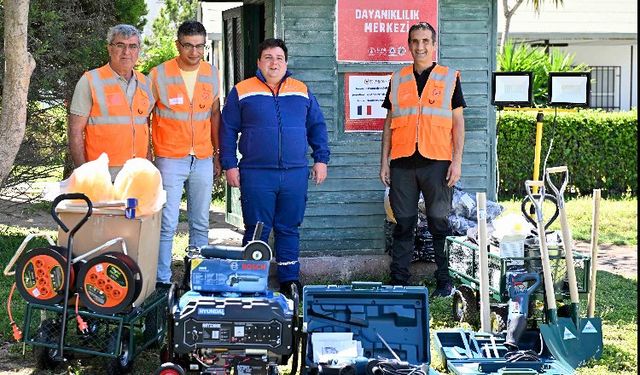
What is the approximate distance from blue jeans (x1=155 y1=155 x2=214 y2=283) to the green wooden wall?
157cm

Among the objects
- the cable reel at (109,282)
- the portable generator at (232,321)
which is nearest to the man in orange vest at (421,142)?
the portable generator at (232,321)

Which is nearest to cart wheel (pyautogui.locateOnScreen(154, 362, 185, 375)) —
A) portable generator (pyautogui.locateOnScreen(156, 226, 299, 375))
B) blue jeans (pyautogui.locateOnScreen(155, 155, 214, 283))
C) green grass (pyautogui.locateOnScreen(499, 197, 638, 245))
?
portable generator (pyautogui.locateOnScreen(156, 226, 299, 375))

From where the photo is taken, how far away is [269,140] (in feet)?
24.6

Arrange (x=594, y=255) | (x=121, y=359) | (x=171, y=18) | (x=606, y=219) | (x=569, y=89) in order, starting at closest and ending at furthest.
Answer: (x=121, y=359) < (x=594, y=255) < (x=569, y=89) < (x=606, y=219) < (x=171, y=18)

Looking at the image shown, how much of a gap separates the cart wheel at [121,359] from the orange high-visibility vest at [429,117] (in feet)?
9.24

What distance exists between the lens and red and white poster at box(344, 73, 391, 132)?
8867 millimetres

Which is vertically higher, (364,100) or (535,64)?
(535,64)

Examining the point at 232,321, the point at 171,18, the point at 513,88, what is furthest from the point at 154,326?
the point at 171,18

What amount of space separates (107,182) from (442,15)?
13.0 feet

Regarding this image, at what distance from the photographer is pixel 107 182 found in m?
6.06

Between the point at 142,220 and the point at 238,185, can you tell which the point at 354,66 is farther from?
the point at 142,220

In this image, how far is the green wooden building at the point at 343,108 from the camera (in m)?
8.76

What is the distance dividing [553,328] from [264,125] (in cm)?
246

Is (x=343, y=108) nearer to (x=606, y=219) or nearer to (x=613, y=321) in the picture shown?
(x=613, y=321)
